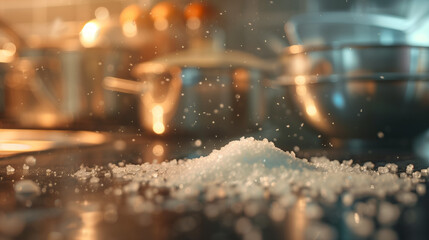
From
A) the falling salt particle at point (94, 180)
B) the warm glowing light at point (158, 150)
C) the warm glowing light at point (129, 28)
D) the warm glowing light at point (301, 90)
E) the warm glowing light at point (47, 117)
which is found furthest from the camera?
the warm glowing light at point (47, 117)

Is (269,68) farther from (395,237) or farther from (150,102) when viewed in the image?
(395,237)

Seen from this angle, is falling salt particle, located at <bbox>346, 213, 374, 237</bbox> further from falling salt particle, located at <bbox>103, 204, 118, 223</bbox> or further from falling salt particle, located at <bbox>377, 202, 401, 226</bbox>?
falling salt particle, located at <bbox>103, 204, 118, 223</bbox>

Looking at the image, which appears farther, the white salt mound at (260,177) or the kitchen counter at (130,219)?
the white salt mound at (260,177)

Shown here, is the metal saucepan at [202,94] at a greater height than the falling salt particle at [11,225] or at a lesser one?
greater

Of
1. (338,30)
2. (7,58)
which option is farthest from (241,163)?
(7,58)

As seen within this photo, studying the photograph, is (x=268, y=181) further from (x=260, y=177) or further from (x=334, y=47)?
(x=334, y=47)

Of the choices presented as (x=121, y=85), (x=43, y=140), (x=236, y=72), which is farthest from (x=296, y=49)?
(x=121, y=85)

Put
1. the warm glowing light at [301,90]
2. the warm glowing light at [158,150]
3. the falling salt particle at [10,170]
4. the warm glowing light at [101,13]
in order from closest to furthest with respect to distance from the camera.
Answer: the falling salt particle at [10,170], the warm glowing light at [158,150], the warm glowing light at [301,90], the warm glowing light at [101,13]

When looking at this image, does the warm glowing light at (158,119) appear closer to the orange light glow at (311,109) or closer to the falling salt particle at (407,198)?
the orange light glow at (311,109)

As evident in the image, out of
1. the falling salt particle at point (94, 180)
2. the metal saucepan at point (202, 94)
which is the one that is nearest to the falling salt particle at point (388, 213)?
the falling salt particle at point (94, 180)
